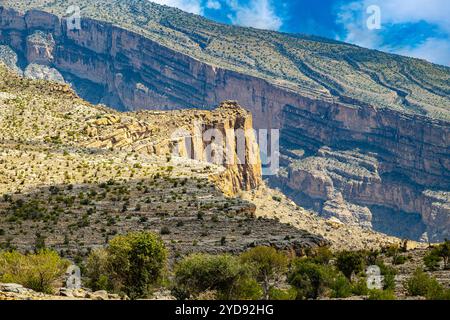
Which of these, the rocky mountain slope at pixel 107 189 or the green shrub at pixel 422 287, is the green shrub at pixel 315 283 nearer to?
the green shrub at pixel 422 287

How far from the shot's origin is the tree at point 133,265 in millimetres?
38250

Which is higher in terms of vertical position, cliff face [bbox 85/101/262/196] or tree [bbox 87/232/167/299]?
cliff face [bbox 85/101/262/196]

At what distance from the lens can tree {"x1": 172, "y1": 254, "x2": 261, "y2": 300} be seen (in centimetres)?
3550

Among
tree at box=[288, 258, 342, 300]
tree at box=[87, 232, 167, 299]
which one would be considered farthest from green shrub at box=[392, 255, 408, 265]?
tree at box=[87, 232, 167, 299]

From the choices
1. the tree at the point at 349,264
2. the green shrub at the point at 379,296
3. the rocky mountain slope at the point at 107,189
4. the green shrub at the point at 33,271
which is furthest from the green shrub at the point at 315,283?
the green shrub at the point at 33,271

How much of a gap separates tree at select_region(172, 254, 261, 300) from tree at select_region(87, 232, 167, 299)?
2.65m

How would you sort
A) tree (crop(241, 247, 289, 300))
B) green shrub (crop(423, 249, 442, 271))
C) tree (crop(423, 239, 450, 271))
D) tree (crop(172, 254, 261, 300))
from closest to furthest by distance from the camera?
tree (crop(172, 254, 261, 300)), tree (crop(241, 247, 289, 300)), green shrub (crop(423, 249, 442, 271)), tree (crop(423, 239, 450, 271))

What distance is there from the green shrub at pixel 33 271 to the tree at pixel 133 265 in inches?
103

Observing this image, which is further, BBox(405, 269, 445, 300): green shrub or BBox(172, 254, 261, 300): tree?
BBox(172, 254, 261, 300): tree

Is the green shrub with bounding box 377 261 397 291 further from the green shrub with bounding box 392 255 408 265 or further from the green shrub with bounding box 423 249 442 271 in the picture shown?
the green shrub with bounding box 423 249 442 271

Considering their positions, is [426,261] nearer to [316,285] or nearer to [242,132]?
[316,285]

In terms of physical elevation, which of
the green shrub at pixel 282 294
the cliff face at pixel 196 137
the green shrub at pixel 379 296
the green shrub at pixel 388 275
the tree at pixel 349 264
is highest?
the cliff face at pixel 196 137
